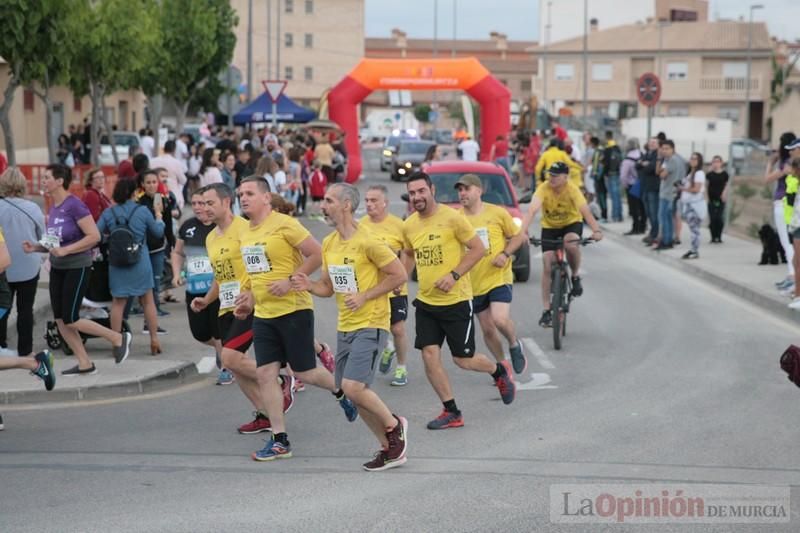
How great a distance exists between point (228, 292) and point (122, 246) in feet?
10.6

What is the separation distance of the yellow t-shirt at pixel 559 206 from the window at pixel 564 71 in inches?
3076

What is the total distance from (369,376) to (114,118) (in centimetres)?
5058

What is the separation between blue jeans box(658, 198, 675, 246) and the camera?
23.1 m

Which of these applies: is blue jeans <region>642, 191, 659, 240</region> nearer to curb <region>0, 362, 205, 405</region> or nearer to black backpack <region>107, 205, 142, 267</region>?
black backpack <region>107, 205, 142, 267</region>

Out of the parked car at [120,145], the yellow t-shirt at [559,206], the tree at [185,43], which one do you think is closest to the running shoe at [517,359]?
the yellow t-shirt at [559,206]

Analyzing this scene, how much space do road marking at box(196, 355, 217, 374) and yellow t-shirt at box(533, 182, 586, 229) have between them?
375cm

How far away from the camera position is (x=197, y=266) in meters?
11.0

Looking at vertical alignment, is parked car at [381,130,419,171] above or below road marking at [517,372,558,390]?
above

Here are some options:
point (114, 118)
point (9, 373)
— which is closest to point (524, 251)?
point (9, 373)

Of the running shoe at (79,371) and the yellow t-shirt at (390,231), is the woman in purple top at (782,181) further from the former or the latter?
the running shoe at (79,371)

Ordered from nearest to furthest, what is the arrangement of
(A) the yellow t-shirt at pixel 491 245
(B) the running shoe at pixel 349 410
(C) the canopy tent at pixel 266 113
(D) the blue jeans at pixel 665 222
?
1. (B) the running shoe at pixel 349 410
2. (A) the yellow t-shirt at pixel 491 245
3. (D) the blue jeans at pixel 665 222
4. (C) the canopy tent at pixel 266 113

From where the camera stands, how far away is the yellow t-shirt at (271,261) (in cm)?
841

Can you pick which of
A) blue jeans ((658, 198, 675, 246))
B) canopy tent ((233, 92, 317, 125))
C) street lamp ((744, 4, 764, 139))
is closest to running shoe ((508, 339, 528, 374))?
blue jeans ((658, 198, 675, 246))

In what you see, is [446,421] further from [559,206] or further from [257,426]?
[559,206]
